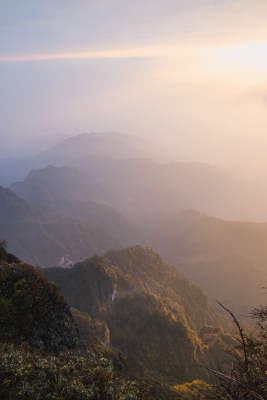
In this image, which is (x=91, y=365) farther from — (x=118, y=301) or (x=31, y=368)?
(x=118, y=301)

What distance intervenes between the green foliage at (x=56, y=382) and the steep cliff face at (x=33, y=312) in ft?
21.9

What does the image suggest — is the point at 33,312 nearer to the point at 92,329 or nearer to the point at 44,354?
the point at 44,354

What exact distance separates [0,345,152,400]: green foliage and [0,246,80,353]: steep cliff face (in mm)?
6670

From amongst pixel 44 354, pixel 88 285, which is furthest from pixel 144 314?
pixel 44 354

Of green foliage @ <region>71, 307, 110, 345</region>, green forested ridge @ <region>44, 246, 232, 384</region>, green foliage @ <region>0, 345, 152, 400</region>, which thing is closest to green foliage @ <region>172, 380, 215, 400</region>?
green forested ridge @ <region>44, 246, 232, 384</region>

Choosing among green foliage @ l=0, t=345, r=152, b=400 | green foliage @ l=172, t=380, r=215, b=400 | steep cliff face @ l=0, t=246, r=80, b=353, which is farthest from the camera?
steep cliff face @ l=0, t=246, r=80, b=353

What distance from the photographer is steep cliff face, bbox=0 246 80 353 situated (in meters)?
17.7

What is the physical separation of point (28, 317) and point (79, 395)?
1057 cm

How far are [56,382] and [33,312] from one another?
973 cm

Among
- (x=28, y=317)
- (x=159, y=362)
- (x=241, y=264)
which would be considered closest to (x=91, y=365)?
(x=28, y=317)

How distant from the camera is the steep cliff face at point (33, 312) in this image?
58.2ft

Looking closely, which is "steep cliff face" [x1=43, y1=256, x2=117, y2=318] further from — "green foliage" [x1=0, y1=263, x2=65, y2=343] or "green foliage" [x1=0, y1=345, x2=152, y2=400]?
"green foliage" [x1=0, y1=345, x2=152, y2=400]

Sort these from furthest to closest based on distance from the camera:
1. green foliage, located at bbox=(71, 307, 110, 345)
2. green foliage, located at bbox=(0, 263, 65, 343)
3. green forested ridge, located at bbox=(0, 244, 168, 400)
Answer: green foliage, located at bbox=(71, 307, 110, 345) → green foliage, located at bbox=(0, 263, 65, 343) → green forested ridge, located at bbox=(0, 244, 168, 400)

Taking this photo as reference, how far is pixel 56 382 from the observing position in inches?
415
